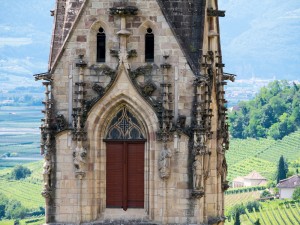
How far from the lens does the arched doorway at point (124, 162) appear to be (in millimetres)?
43188

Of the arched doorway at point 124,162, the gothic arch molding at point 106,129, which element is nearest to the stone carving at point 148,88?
the gothic arch molding at point 106,129

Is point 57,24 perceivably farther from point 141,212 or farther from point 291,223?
point 291,223

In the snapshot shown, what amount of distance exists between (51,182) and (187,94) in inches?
195

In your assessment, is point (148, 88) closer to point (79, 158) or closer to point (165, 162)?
point (165, 162)

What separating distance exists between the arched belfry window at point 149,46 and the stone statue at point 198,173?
3292 mm

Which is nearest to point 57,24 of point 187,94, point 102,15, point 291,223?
point 102,15

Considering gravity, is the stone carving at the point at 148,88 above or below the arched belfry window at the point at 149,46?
below

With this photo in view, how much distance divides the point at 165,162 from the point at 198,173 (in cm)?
103

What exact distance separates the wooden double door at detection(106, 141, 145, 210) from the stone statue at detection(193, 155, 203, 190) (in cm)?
173

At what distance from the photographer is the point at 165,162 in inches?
1670

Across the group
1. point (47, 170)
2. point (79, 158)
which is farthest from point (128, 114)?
point (47, 170)

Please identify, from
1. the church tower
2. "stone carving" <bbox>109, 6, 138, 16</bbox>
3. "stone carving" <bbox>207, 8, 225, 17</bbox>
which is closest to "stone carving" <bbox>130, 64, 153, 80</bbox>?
the church tower

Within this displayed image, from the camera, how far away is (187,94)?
42.6 metres

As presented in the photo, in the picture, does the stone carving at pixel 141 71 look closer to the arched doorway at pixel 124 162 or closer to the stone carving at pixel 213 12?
the arched doorway at pixel 124 162
